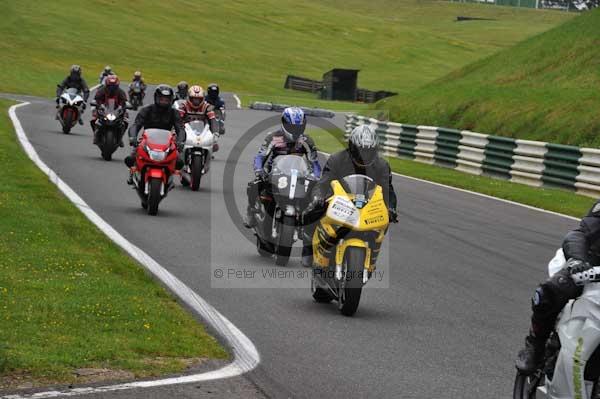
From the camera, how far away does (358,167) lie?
10.1m

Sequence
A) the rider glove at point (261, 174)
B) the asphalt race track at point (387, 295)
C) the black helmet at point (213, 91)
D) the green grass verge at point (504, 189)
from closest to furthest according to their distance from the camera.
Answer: the asphalt race track at point (387, 295), the rider glove at point (261, 174), the green grass verge at point (504, 189), the black helmet at point (213, 91)

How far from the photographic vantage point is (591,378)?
5801mm

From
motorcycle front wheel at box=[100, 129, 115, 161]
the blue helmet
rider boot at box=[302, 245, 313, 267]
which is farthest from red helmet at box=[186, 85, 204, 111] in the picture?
rider boot at box=[302, 245, 313, 267]

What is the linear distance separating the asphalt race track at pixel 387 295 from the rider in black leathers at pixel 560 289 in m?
0.99

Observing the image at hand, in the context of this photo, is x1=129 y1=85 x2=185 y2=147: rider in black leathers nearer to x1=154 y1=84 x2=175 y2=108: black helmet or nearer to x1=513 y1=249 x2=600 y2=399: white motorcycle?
x1=154 y1=84 x2=175 y2=108: black helmet

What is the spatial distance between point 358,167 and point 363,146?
229 mm

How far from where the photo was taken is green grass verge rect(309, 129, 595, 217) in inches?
806

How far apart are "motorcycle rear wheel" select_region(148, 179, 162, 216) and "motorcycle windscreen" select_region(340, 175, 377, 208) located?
651 cm

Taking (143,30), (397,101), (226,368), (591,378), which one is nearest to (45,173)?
(226,368)

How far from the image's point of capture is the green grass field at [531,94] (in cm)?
3097

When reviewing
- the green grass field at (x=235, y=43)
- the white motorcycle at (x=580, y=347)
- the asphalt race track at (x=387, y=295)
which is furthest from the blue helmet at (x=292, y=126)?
the green grass field at (x=235, y=43)

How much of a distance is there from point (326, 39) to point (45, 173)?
9917 cm

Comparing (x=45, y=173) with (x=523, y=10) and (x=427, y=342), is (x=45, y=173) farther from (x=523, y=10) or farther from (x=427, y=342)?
(x=523, y=10)

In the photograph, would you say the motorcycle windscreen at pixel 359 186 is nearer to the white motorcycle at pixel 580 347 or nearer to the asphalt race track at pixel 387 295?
the asphalt race track at pixel 387 295
